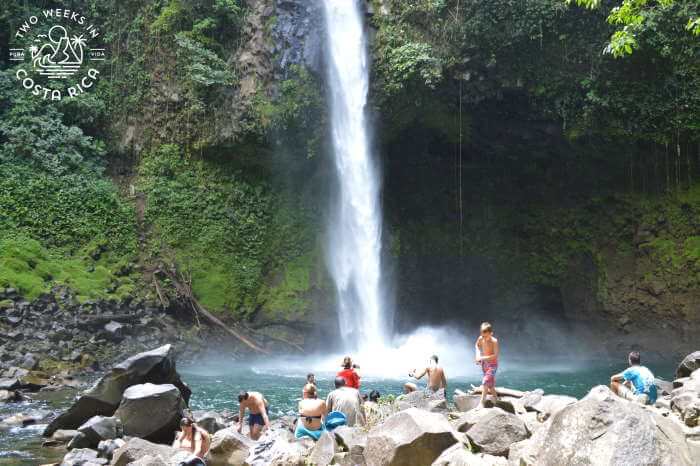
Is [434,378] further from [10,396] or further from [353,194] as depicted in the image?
[353,194]

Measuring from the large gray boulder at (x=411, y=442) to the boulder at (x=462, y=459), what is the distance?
0.39ft

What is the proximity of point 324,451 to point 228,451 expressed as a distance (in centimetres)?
131

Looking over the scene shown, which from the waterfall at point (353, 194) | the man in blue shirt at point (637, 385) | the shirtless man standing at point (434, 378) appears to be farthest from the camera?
the waterfall at point (353, 194)

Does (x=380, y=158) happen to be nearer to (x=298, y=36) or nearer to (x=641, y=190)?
(x=298, y=36)

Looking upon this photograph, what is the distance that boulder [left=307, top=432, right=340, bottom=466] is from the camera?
6.91 meters

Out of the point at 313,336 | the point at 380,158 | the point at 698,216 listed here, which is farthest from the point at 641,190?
the point at 313,336

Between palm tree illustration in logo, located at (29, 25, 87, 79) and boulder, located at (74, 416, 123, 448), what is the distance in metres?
16.6

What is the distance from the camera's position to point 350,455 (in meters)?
6.60

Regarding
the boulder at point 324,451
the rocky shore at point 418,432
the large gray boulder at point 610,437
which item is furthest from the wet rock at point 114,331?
the large gray boulder at point 610,437

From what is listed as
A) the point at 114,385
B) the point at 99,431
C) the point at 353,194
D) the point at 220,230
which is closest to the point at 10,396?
the point at 114,385

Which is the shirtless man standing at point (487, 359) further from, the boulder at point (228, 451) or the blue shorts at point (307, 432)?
the boulder at point (228, 451)

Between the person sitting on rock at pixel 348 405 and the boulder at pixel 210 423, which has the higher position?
the person sitting on rock at pixel 348 405

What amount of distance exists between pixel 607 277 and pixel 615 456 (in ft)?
60.6

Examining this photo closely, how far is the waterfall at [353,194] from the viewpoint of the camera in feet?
67.6
